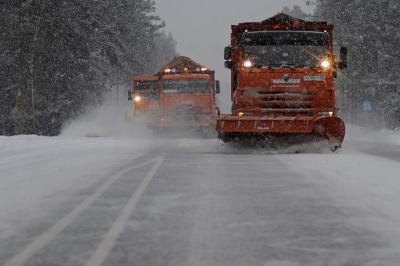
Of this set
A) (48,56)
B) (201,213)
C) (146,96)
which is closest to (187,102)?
(146,96)

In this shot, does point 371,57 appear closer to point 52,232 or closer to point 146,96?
Result: point 146,96

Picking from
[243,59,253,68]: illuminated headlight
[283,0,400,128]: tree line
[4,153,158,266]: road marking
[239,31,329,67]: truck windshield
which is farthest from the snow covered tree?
[4,153,158,266]: road marking

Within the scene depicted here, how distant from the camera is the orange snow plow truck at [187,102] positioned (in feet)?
86.8

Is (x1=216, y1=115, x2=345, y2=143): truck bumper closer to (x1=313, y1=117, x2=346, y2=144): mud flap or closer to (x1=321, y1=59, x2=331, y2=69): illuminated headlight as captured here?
(x1=313, y1=117, x2=346, y2=144): mud flap

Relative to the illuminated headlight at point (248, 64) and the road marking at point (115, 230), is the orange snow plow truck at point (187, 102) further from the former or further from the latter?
the road marking at point (115, 230)

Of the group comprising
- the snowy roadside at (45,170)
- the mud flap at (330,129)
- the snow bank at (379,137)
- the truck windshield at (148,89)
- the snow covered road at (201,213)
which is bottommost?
the snow bank at (379,137)

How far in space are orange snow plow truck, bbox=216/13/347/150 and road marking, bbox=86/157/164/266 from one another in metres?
7.06

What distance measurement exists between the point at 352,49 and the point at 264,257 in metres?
40.9

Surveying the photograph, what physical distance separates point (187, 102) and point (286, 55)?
10308mm

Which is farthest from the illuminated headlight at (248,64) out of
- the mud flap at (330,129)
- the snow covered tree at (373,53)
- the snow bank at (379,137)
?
the snow covered tree at (373,53)

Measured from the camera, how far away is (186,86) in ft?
88.9

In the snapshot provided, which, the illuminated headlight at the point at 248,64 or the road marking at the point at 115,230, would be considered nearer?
the road marking at the point at 115,230

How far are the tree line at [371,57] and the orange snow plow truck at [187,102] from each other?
45.7 feet

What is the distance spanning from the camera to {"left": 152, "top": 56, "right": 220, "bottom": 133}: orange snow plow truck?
86.8ft
